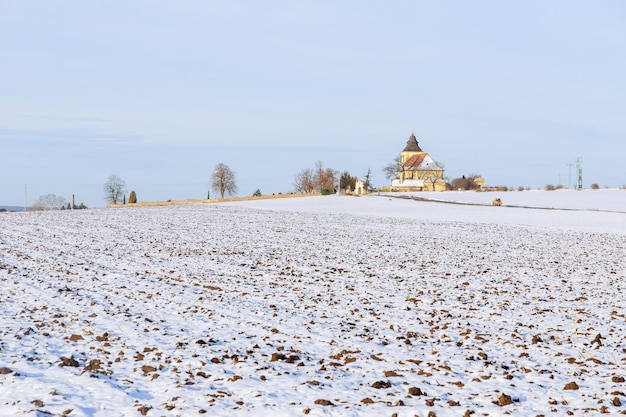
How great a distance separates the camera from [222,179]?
13612cm

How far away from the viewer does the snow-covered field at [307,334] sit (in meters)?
8.16

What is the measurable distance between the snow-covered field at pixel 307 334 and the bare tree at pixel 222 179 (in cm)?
11137

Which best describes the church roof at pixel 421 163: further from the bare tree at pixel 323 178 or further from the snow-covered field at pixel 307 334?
the snow-covered field at pixel 307 334

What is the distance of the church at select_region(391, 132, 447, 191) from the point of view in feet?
559

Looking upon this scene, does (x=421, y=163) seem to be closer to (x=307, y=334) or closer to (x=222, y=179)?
(x=222, y=179)

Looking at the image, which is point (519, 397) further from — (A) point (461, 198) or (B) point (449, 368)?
(A) point (461, 198)

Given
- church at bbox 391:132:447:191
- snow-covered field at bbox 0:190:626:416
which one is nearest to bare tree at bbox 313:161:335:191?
church at bbox 391:132:447:191

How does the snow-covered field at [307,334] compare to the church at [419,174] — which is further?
the church at [419,174]

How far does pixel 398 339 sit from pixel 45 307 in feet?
24.7

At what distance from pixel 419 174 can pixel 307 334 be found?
178 metres

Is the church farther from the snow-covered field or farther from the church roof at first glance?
the snow-covered field

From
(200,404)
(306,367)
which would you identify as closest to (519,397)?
(306,367)

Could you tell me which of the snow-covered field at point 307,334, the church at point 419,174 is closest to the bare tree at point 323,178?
the church at point 419,174

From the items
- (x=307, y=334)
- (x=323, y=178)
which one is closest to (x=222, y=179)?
(x=323, y=178)
